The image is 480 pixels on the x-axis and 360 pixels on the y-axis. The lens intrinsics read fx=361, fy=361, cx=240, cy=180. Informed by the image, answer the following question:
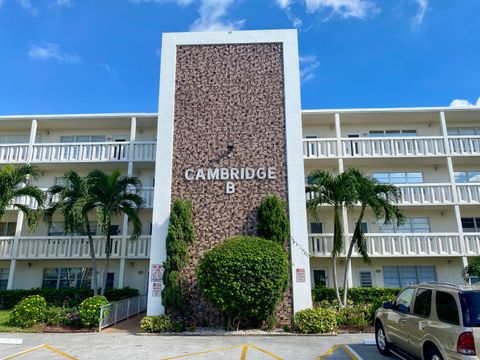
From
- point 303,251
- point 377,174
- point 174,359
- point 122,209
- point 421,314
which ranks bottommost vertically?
point 174,359

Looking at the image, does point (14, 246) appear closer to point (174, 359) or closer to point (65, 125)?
point (65, 125)

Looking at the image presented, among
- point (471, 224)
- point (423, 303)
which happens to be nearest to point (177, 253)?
point (423, 303)

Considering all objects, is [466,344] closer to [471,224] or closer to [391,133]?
[471,224]

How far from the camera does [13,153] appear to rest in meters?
20.0

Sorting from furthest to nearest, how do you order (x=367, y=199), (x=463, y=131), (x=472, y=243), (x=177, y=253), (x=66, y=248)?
(x=463, y=131)
(x=66, y=248)
(x=472, y=243)
(x=367, y=199)
(x=177, y=253)

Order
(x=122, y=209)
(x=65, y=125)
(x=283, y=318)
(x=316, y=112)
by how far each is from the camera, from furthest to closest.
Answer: (x=65, y=125), (x=316, y=112), (x=122, y=209), (x=283, y=318)

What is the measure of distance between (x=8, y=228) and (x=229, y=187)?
14263 millimetres

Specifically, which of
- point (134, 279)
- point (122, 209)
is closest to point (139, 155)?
point (122, 209)

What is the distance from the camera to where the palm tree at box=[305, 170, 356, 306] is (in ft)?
49.2

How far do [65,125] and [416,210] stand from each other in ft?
66.7

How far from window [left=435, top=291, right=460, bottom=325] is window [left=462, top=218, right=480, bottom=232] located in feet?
51.1

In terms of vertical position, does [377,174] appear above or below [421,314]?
above

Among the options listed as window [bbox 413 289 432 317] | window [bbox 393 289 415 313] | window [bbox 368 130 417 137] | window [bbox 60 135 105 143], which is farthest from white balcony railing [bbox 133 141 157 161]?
window [bbox 413 289 432 317]

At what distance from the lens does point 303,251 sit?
13453 millimetres
